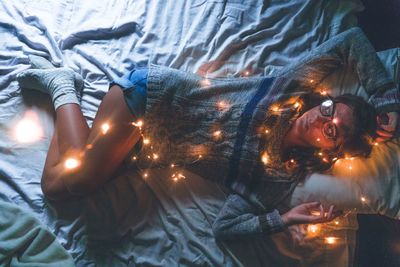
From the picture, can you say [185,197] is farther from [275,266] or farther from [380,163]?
[380,163]

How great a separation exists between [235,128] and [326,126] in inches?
12.8

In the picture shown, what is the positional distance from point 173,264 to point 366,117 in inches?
34.1

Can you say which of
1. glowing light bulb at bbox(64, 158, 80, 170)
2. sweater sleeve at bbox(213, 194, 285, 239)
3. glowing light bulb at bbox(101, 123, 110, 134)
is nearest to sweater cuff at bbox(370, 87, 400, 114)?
sweater sleeve at bbox(213, 194, 285, 239)

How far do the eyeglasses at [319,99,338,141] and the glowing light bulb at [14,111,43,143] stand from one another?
3.53 ft

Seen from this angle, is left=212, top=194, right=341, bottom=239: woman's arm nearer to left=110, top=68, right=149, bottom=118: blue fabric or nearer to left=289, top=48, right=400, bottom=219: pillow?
left=289, top=48, right=400, bottom=219: pillow

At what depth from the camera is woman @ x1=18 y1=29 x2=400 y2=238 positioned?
138 cm

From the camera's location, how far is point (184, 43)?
5.68 feet

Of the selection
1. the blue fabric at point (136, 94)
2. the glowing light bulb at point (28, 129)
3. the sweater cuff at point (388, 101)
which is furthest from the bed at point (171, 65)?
the blue fabric at point (136, 94)

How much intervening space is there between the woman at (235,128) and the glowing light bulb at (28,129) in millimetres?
106

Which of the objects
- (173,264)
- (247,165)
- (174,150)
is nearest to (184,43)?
(174,150)

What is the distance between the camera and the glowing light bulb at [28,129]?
148cm

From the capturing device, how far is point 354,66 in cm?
153

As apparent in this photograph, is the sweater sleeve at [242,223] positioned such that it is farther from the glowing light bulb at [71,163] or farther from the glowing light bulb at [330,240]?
the glowing light bulb at [71,163]

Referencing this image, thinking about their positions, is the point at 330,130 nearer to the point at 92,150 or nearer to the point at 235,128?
the point at 235,128
